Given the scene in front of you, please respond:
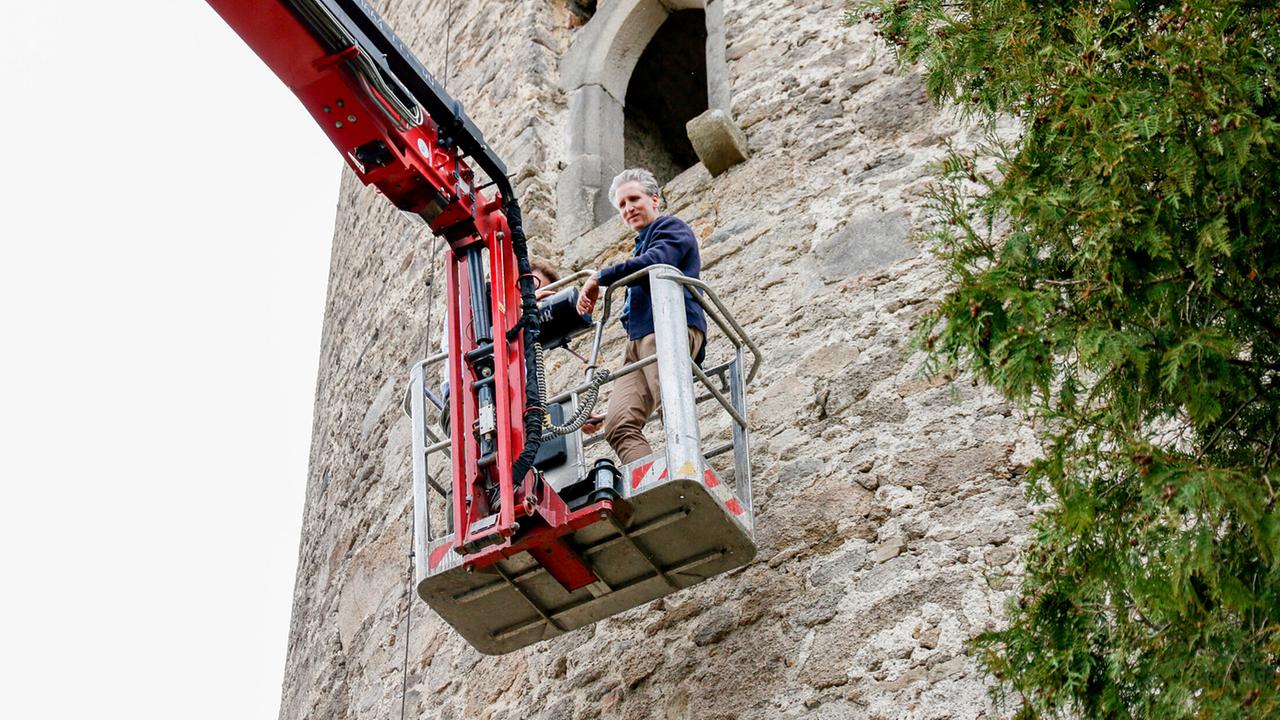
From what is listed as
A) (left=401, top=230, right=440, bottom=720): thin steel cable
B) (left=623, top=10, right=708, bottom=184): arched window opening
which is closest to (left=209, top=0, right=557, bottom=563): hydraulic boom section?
(left=401, top=230, right=440, bottom=720): thin steel cable

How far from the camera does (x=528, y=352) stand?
6180 millimetres

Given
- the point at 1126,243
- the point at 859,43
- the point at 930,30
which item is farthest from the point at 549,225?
the point at 1126,243

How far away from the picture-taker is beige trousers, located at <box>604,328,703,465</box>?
20.1 ft

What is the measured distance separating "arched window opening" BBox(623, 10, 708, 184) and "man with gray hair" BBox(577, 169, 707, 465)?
12.5 feet

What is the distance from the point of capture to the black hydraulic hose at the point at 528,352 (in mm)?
5773

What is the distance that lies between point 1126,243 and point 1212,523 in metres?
0.68

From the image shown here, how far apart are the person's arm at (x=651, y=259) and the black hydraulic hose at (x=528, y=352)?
7.0 inches

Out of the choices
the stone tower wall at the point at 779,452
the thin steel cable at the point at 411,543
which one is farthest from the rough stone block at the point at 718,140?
the thin steel cable at the point at 411,543

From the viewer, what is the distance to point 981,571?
576cm

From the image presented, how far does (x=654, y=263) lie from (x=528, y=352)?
53 centimetres

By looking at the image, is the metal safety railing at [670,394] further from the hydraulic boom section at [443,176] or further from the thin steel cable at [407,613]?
the thin steel cable at [407,613]

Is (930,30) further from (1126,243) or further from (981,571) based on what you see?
(981,571)

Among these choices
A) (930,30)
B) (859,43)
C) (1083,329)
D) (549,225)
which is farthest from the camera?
(549,225)

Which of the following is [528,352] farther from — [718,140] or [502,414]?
[718,140]
